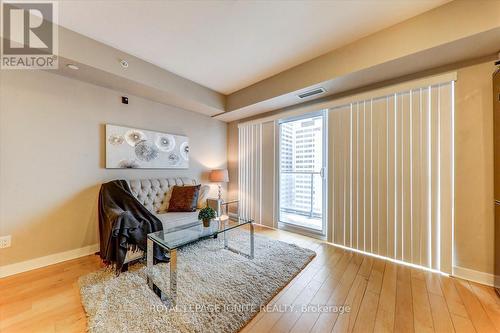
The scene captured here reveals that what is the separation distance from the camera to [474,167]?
6.27ft

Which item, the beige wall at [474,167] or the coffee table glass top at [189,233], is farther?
the beige wall at [474,167]

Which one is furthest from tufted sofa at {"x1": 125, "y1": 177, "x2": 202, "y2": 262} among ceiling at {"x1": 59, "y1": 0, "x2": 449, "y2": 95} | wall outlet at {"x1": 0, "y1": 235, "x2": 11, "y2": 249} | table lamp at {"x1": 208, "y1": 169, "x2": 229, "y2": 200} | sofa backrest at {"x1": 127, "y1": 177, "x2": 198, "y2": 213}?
ceiling at {"x1": 59, "y1": 0, "x2": 449, "y2": 95}

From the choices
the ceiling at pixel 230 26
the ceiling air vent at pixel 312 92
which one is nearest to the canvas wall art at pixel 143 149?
the ceiling at pixel 230 26

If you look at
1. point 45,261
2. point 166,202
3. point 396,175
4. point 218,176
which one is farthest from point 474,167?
point 45,261

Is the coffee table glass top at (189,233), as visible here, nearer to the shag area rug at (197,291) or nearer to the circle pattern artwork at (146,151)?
the shag area rug at (197,291)

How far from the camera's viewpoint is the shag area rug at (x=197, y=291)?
1.37m

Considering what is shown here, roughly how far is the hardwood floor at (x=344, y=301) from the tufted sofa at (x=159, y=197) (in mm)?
857

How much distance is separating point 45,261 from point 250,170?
10.2 feet

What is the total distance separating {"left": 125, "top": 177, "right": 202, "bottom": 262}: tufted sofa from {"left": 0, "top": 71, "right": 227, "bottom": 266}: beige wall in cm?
27

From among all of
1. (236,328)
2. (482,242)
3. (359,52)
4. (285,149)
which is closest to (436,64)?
(359,52)

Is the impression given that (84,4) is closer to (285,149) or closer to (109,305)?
(109,305)

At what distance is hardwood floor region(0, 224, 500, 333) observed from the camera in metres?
1.38

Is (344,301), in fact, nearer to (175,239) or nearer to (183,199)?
(175,239)

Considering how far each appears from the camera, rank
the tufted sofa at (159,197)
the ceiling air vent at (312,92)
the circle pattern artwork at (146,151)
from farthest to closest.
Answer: the circle pattern artwork at (146,151)
the ceiling air vent at (312,92)
the tufted sofa at (159,197)
